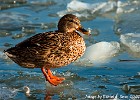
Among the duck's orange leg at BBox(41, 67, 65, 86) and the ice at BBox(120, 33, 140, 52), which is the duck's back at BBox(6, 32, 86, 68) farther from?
the ice at BBox(120, 33, 140, 52)

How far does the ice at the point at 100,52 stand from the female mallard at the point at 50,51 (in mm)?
891

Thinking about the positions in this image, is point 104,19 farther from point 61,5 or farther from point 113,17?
point 61,5

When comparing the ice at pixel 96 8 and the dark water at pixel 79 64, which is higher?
the ice at pixel 96 8

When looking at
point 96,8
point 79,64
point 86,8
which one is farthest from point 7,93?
point 86,8

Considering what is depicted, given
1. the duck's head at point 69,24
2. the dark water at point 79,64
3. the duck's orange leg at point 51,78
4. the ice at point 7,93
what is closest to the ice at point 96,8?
the dark water at point 79,64

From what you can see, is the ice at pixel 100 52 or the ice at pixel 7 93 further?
the ice at pixel 100 52

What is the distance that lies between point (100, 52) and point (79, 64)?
0.53m

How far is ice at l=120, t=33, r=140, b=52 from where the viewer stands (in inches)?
263

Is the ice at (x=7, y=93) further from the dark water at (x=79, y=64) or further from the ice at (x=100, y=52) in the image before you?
the ice at (x=100, y=52)

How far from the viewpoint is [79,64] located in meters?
6.15

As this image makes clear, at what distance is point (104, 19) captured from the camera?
27.7 ft

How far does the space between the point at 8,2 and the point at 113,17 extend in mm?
2556

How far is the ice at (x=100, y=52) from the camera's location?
20.7 feet

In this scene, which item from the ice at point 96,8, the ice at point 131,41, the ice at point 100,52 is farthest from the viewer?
the ice at point 96,8
